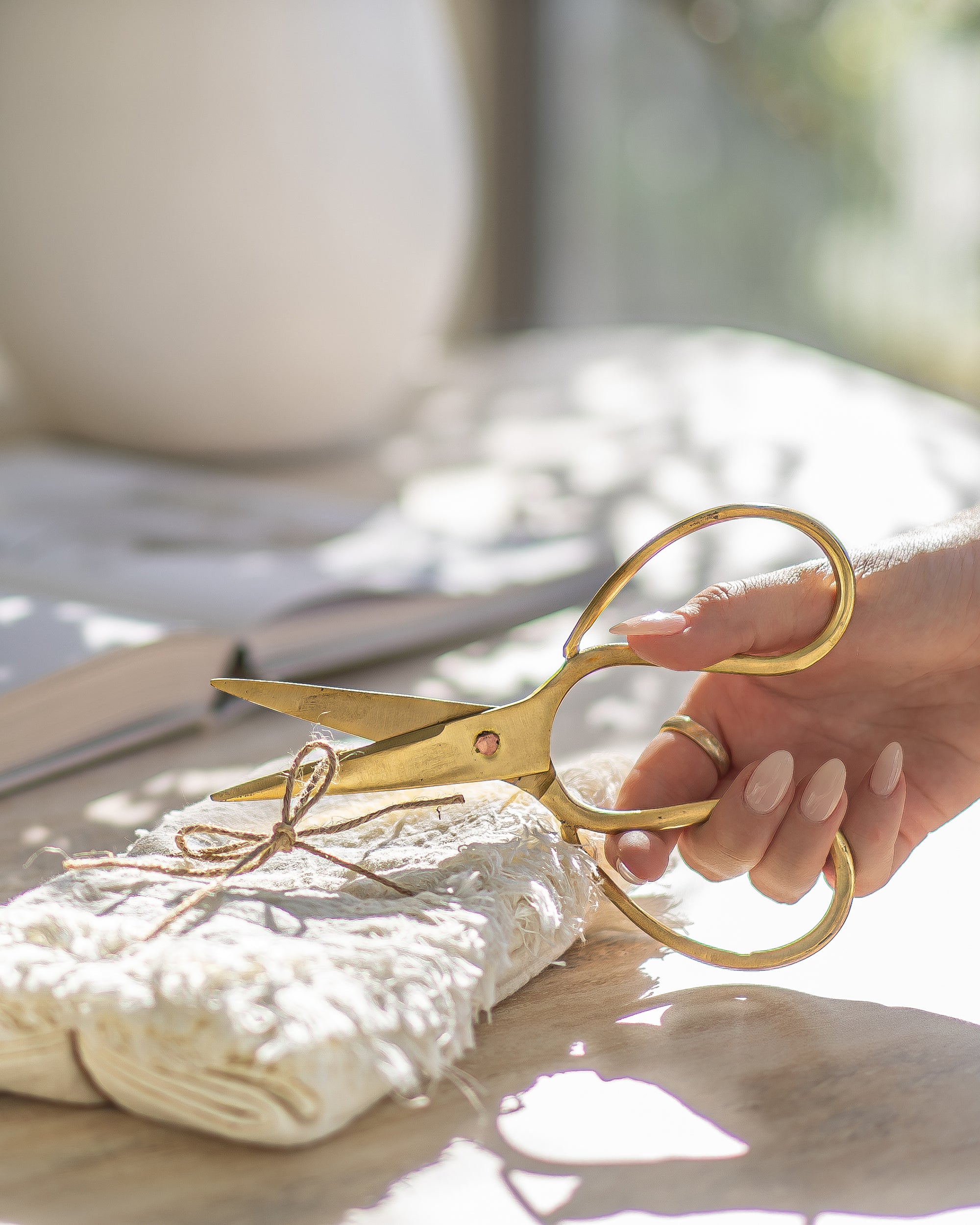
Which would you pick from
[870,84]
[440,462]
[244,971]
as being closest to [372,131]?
[440,462]

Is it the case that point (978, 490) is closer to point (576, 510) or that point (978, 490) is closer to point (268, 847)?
point (576, 510)

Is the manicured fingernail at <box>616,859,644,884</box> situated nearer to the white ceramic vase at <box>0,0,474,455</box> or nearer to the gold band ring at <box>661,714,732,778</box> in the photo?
the gold band ring at <box>661,714,732,778</box>

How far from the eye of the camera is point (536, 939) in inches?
15.7

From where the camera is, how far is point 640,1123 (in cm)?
34

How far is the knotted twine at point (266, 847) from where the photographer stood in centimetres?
39

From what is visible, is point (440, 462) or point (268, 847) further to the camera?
point (440, 462)

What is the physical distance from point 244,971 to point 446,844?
0.11 meters

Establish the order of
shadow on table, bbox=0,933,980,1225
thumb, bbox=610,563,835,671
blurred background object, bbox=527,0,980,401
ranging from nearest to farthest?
1. shadow on table, bbox=0,933,980,1225
2. thumb, bbox=610,563,835,671
3. blurred background object, bbox=527,0,980,401

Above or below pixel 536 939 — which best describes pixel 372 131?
above

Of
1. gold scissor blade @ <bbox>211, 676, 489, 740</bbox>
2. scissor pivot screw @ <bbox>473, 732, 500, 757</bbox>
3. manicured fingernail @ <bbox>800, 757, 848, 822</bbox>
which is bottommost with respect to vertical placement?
manicured fingernail @ <bbox>800, 757, 848, 822</bbox>

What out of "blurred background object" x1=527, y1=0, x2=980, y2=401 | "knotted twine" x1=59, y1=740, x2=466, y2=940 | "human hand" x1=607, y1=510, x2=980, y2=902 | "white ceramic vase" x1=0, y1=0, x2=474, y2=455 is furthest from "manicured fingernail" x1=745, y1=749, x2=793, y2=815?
"blurred background object" x1=527, y1=0, x2=980, y2=401

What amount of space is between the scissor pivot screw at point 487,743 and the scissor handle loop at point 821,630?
0.13 feet

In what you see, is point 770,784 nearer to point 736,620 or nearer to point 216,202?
point 736,620

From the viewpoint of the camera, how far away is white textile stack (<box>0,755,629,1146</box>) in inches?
12.2
